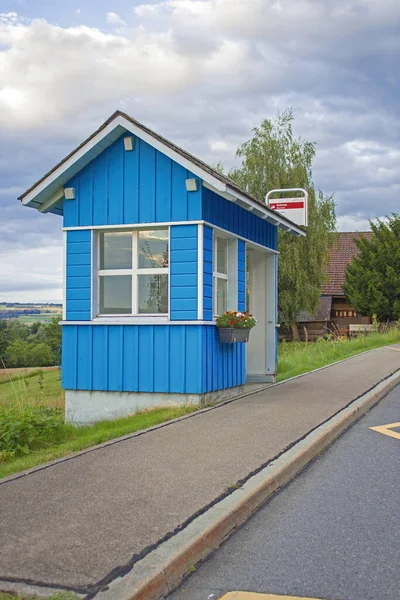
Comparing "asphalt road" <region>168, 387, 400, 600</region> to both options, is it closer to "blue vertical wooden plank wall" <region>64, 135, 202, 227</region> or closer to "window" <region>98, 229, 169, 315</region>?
"window" <region>98, 229, 169, 315</region>

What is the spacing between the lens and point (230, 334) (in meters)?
11.6

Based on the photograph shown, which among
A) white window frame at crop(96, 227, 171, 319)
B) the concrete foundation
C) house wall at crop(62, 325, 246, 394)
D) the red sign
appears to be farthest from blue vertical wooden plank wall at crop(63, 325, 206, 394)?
the red sign

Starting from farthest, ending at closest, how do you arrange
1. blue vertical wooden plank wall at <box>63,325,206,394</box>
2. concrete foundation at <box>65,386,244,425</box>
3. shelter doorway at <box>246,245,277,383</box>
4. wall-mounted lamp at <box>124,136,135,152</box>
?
shelter doorway at <box>246,245,277,383</box> < wall-mounted lamp at <box>124,136,135,152</box> < concrete foundation at <box>65,386,244,425</box> < blue vertical wooden plank wall at <box>63,325,206,394</box>

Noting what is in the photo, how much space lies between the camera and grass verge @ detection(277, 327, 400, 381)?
18109 millimetres

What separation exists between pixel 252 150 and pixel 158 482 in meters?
27.6

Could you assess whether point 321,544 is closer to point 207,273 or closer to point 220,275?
point 207,273

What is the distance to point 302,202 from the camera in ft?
55.8

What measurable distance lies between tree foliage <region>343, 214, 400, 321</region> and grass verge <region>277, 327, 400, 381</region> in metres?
5.71

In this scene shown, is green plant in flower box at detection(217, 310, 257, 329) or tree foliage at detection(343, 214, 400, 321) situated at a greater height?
tree foliage at detection(343, 214, 400, 321)

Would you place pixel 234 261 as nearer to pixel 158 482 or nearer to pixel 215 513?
pixel 158 482

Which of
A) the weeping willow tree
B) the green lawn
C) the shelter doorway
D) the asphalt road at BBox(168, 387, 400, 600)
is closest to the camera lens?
the asphalt road at BBox(168, 387, 400, 600)

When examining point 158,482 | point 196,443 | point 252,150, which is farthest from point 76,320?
point 252,150

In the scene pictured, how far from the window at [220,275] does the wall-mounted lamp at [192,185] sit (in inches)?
49.7

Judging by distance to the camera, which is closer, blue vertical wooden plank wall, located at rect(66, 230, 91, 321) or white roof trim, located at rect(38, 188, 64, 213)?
blue vertical wooden plank wall, located at rect(66, 230, 91, 321)
